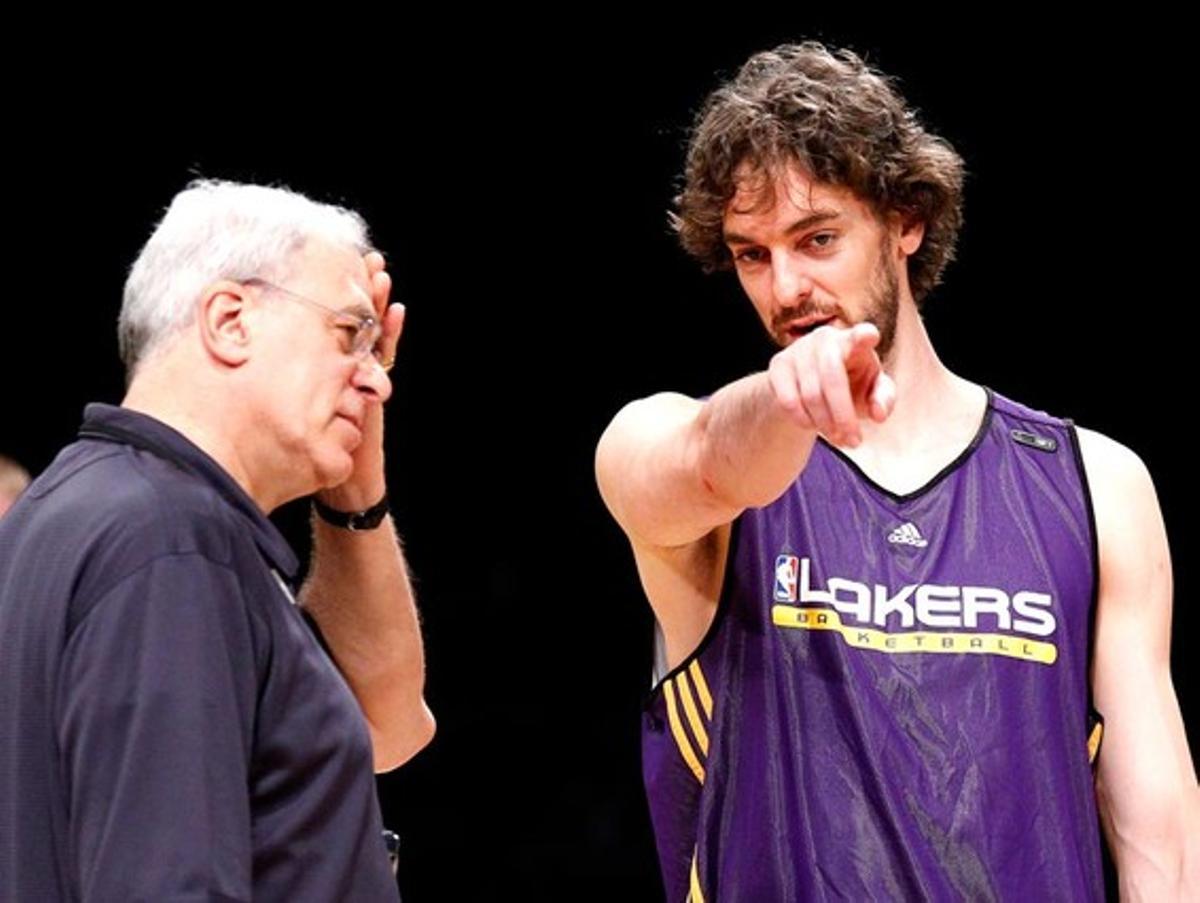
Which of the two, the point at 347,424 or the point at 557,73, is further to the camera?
the point at 557,73

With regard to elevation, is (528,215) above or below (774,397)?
above

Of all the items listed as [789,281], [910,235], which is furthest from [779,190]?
[910,235]

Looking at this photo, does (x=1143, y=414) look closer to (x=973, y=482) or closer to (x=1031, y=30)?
(x=1031, y=30)

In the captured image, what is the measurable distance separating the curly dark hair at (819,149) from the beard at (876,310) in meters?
0.10

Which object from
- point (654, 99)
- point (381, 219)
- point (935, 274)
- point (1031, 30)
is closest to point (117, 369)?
point (381, 219)

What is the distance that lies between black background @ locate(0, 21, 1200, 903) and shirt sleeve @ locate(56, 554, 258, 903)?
3.44m

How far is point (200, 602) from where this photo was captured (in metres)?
1.75

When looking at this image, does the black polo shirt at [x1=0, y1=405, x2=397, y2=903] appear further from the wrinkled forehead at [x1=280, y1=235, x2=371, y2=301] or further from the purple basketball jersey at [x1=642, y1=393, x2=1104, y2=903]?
the purple basketball jersey at [x1=642, y1=393, x2=1104, y2=903]

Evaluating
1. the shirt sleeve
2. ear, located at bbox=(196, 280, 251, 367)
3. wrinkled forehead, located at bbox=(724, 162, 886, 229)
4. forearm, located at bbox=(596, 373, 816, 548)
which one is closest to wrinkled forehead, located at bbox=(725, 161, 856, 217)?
wrinkled forehead, located at bbox=(724, 162, 886, 229)

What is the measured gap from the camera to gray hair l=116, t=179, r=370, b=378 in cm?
200

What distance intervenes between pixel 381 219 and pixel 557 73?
0.60 m

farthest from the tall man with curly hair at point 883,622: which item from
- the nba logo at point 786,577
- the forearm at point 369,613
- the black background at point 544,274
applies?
the black background at point 544,274

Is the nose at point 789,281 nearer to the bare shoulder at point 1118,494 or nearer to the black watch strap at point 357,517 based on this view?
the bare shoulder at point 1118,494

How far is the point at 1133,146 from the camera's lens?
17.4 ft
